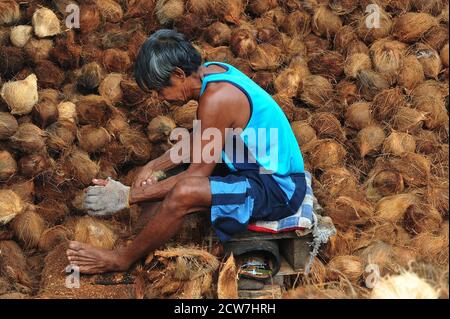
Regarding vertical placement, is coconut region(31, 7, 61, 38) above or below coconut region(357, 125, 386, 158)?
above

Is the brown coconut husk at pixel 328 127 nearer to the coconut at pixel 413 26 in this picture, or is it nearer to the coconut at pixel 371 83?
the coconut at pixel 371 83

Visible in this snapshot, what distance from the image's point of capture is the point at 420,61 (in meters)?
4.77

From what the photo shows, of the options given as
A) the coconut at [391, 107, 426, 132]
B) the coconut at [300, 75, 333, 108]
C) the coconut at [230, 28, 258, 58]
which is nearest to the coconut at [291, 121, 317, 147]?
the coconut at [300, 75, 333, 108]

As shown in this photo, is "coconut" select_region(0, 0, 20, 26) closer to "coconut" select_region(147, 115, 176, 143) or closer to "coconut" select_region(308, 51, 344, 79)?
"coconut" select_region(147, 115, 176, 143)

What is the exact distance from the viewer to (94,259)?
3336 mm

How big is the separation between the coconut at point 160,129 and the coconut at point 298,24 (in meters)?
1.37

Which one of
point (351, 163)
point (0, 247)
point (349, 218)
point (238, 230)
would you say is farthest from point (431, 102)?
point (0, 247)

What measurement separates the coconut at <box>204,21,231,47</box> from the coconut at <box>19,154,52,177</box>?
63.7 inches

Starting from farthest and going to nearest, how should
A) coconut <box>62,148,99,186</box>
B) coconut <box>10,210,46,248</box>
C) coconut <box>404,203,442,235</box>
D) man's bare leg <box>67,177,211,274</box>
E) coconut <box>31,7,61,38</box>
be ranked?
coconut <box>31,7,61,38</box> < coconut <box>62,148,99,186</box> < coconut <box>404,203,442,235</box> < coconut <box>10,210,46,248</box> < man's bare leg <box>67,177,211,274</box>

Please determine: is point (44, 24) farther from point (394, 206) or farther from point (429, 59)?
point (429, 59)

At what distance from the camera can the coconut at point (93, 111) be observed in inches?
167

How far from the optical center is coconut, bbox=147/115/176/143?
4.29 m

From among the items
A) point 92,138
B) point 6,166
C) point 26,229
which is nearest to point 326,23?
point 92,138

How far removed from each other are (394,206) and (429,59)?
4.66 ft
